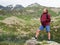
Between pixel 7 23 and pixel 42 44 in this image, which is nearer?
pixel 42 44

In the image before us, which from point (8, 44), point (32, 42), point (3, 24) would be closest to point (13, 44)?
point (8, 44)

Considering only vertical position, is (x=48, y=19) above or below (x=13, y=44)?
above

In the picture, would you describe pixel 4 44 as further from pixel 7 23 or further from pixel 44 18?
pixel 7 23

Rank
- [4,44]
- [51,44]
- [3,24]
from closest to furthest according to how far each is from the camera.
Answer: [51,44] → [4,44] → [3,24]

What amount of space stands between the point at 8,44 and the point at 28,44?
2.27m

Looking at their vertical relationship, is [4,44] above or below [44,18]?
below

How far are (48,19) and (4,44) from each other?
182 inches

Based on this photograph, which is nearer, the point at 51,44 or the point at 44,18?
the point at 51,44

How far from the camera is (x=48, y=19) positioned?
2653cm

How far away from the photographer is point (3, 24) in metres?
67.1

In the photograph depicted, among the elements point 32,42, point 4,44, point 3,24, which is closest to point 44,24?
point 32,42

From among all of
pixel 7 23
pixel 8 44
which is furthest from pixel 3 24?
pixel 8 44

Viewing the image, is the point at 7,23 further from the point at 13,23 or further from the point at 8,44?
the point at 8,44

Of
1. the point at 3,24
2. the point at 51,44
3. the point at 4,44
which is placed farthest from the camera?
the point at 3,24
